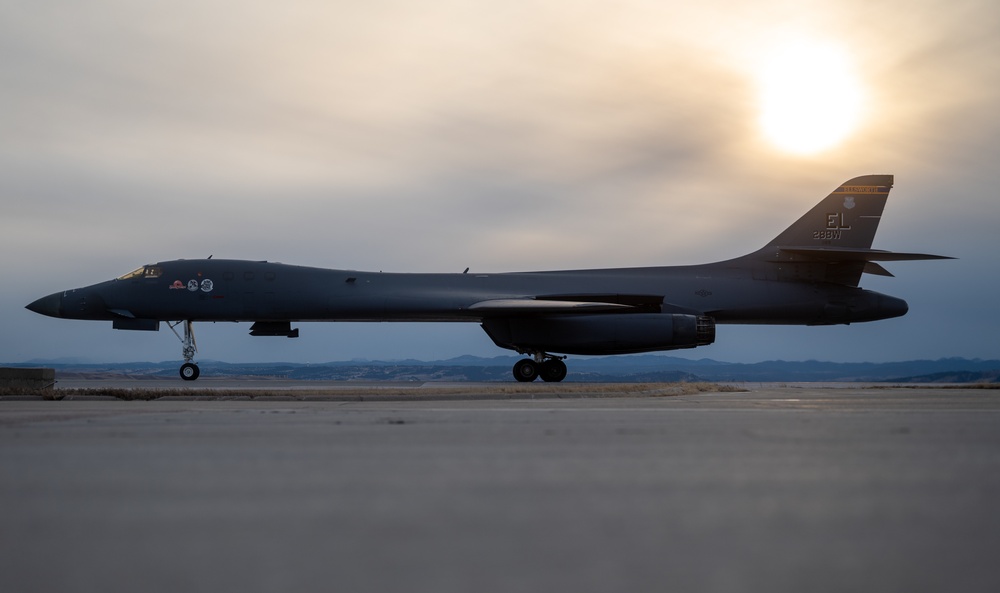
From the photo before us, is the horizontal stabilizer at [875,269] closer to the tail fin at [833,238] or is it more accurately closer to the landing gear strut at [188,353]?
the tail fin at [833,238]

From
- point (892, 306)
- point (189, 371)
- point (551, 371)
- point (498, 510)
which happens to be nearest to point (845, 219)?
point (892, 306)

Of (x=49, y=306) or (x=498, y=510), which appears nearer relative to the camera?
(x=498, y=510)

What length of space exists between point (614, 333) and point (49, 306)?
15.4 metres

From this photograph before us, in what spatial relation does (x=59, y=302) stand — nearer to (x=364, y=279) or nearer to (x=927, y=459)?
(x=364, y=279)

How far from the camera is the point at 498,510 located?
161 inches

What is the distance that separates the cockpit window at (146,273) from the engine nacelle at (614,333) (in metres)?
9.93

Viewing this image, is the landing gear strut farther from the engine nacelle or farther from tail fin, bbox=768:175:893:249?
tail fin, bbox=768:175:893:249

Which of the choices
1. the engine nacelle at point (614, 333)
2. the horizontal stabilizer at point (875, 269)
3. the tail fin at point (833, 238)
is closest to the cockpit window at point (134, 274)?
the engine nacelle at point (614, 333)

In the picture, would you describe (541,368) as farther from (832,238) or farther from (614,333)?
(832,238)

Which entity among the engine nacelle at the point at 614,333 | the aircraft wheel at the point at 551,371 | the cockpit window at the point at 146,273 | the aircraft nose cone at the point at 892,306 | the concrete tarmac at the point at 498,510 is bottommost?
the concrete tarmac at the point at 498,510

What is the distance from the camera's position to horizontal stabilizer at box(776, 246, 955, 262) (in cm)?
2442

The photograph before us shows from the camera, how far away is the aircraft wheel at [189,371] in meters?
23.9

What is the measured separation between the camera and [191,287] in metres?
24.6

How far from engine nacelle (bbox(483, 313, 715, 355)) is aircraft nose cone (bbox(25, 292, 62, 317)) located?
1268cm
